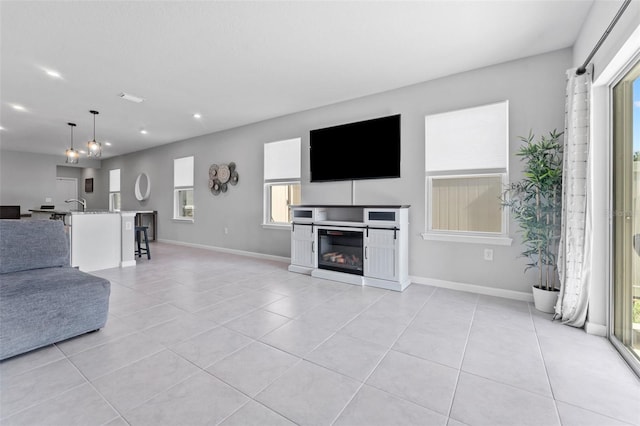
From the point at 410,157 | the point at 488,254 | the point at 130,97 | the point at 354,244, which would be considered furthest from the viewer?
the point at 130,97

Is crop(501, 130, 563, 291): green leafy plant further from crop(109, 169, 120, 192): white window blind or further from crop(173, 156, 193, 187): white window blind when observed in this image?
crop(109, 169, 120, 192): white window blind

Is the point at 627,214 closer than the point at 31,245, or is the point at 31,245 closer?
the point at 627,214

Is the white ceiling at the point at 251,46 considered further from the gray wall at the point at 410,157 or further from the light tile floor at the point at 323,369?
the light tile floor at the point at 323,369

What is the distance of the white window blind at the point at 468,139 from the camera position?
10.3 ft

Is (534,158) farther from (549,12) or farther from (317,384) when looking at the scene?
(317,384)

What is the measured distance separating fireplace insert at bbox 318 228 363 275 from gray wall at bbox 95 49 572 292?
1.99ft

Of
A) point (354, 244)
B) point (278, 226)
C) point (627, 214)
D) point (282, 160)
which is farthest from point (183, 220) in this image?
point (627, 214)

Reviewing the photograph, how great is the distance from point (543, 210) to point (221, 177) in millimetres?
5296

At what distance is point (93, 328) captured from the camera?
2193 millimetres

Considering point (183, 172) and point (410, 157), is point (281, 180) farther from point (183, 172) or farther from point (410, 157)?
point (183, 172)

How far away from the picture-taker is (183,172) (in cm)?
680

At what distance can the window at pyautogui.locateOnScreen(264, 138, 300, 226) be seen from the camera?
4.91m

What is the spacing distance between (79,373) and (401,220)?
3.08 metres

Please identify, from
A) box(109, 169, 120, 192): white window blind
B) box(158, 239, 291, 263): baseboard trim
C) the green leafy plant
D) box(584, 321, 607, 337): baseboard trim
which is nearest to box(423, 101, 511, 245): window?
the green leafy plant
